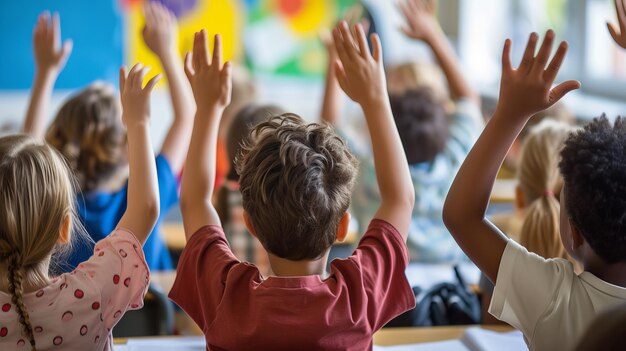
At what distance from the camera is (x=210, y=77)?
143 cm

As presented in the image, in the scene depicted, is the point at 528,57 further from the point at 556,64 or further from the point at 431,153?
the point at 431,153

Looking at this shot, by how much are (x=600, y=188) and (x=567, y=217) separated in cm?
9

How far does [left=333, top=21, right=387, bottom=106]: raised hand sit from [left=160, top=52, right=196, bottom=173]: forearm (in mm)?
565

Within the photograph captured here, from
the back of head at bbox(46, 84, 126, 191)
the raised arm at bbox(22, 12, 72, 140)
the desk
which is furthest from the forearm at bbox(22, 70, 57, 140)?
the desk

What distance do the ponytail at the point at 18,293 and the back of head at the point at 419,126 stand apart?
156cm

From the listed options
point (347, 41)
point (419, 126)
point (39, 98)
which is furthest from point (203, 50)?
point (419, 126)

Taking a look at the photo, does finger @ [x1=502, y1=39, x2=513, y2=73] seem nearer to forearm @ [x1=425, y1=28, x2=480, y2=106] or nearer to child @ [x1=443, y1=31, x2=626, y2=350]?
child @ [x1=443, y1=31, x2=626, y2=350]

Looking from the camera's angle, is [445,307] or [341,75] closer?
[341,75]

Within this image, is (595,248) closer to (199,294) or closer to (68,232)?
(199,294)

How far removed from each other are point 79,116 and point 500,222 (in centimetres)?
A: 122

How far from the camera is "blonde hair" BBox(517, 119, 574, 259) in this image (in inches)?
70.2

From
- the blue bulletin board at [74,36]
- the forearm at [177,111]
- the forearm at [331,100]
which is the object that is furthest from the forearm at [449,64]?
the blue bulletin board at [74,36]

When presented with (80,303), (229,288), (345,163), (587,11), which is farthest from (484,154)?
(587,11)

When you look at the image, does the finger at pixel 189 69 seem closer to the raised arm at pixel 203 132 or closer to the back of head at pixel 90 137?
the raised arm at pixel 203 132
